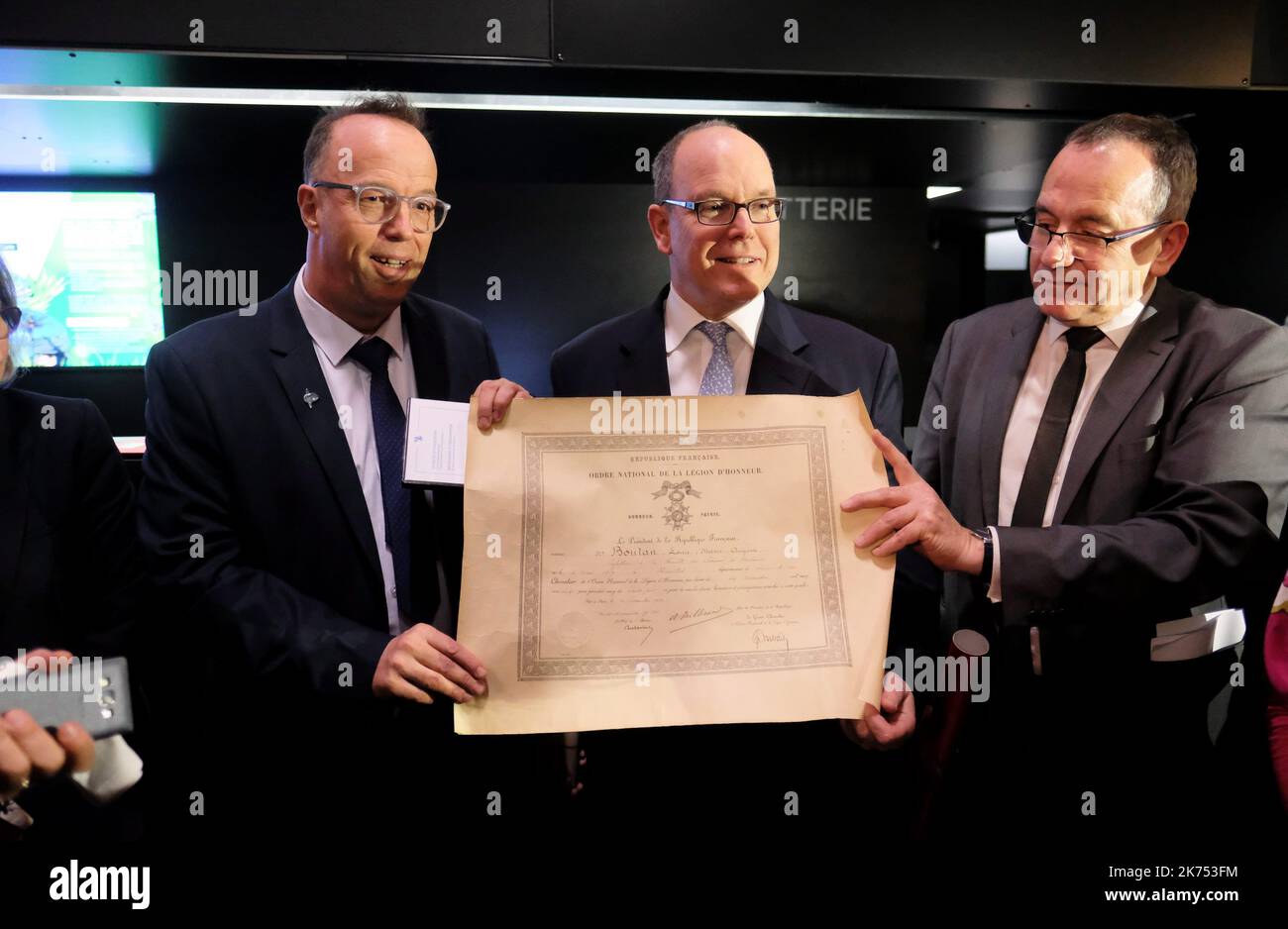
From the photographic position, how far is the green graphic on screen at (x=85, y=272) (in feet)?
11.9

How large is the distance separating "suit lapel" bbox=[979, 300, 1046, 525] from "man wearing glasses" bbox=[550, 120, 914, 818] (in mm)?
188

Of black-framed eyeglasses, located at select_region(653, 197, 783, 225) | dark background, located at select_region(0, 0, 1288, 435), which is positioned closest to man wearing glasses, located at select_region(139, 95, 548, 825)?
black-framed eyeglasses, located at select_region(653, 197, 783, 225)

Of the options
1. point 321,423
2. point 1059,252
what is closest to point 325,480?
point 321,423

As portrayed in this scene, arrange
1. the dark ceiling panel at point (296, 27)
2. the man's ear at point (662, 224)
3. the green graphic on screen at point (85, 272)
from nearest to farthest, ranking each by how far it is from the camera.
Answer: the man's ear at point (662, 224), the dark ceiling panel at point (296, 27), the green graphic on screen at point (85, 272)

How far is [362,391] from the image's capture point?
5.78ft

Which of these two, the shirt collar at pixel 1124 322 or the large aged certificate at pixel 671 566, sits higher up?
the shirt collar at pixel 1124 322

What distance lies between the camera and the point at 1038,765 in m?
1.71

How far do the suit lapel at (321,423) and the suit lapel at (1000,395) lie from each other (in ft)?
3.96

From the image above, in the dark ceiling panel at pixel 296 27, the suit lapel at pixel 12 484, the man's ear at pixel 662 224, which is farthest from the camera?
the dark ceiling panel at pixel 296 27

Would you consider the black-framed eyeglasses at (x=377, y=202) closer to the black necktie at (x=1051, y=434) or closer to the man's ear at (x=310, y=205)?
the man's ear at (x=310, y=205)

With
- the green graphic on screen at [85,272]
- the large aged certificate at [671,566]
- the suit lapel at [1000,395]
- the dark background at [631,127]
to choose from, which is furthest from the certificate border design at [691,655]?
the green graphic on screen at [85,272]

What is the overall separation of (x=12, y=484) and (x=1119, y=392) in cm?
211

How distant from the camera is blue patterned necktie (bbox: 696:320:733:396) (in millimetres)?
1857

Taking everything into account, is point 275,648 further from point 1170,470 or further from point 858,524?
point 1170,470
